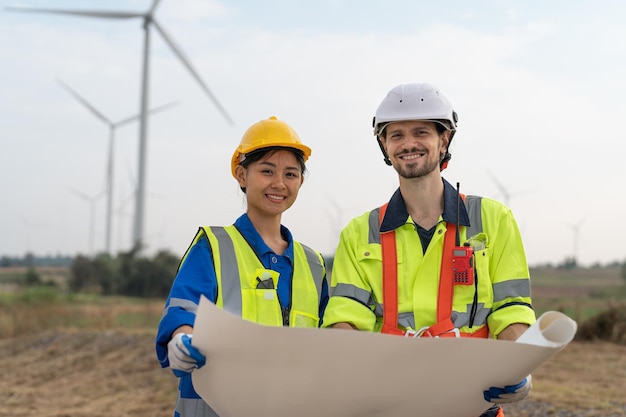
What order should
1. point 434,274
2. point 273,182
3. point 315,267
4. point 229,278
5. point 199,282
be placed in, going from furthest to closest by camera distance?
point 315,267 < point 273,182 < point 229,278 < point 199,282 < point 434,274

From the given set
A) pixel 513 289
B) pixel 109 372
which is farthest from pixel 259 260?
pixel 109 372

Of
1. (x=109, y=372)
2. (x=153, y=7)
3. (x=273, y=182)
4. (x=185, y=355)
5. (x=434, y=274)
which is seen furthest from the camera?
(x=153, y=7)

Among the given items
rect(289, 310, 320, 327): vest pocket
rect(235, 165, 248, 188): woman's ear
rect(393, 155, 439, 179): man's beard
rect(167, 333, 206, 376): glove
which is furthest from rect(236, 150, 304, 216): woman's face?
rect(167, 333, 206, 376): glove

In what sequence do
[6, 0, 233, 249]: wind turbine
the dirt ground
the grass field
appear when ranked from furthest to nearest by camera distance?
[6, 0, 233, 249]: wind turbine < the grass field < the dirt ground

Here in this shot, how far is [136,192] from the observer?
3170 centimetres

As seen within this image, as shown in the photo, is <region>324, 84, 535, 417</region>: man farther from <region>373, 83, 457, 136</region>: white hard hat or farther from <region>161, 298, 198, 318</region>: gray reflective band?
<region>161, 298, 198, 318</region>: gray reflective band

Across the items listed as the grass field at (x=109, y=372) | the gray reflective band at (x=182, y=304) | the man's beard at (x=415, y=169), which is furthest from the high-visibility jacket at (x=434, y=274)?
the grass field at (x=109, y=372)

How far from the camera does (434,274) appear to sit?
120 inches

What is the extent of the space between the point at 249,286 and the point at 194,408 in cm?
60

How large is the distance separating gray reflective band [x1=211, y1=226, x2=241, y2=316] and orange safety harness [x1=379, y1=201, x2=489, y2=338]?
0.70 meters

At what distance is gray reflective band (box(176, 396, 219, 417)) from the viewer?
10.5 ft

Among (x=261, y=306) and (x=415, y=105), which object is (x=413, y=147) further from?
(x=261, y=306)

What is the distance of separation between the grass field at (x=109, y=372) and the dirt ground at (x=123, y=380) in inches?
0.6

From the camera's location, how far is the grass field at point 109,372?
1002 cm
